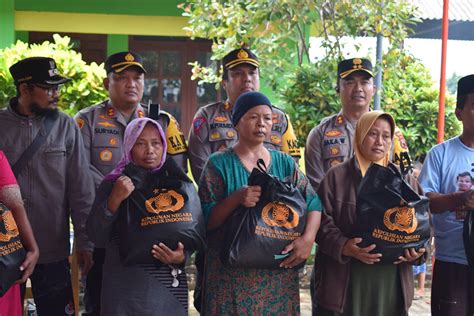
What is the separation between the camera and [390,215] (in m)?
3.19

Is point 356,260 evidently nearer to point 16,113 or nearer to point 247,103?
point 247,103

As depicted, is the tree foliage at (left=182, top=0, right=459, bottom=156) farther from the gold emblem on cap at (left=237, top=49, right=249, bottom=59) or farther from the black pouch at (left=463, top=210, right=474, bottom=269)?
the black pouch at (left=463, top=210, right=474, bottom=269)

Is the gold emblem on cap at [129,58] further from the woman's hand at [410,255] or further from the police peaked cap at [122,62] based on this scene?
the woman's hand at [410,255]

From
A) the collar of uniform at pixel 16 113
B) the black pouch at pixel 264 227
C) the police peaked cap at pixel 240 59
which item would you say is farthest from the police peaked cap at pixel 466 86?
the collar of uniform at pixel 16 113

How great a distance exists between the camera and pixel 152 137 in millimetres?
3252

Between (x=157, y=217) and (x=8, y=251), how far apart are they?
2.28ft

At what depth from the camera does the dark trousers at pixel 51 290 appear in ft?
11.6

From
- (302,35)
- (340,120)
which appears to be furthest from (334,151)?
(302,35)

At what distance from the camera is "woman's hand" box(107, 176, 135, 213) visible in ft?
10.1

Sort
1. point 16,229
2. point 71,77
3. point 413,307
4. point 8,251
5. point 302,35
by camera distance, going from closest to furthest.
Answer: point 8,251 < point 16,229 < point 71,77 < point 413,307 < point 302,35

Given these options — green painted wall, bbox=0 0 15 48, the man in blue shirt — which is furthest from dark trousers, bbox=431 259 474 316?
green painted wall, bbox=0 0 15 48

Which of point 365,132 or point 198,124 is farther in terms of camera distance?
point 198,124

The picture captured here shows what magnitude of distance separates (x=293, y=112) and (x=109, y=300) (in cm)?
388

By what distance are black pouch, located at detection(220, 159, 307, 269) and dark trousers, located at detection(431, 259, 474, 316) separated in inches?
42.9
